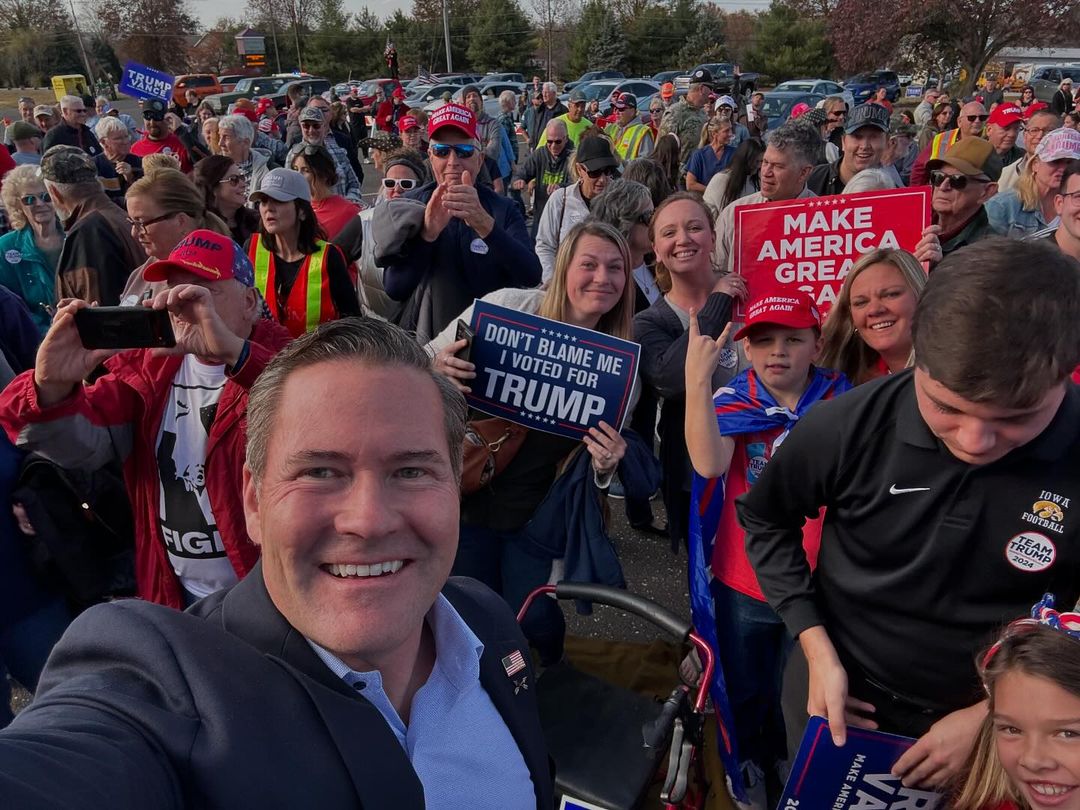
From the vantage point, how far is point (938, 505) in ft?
5.42

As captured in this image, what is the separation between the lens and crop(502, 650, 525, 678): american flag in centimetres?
146

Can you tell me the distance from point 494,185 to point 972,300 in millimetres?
7393

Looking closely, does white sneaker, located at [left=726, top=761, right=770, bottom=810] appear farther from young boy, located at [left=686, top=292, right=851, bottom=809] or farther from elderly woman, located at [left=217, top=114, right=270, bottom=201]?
elderly woman, located at [left=217, top=114, right=270, bottom=201]

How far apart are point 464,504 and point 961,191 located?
306 centimetres

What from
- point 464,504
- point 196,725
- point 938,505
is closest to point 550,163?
point 464,504

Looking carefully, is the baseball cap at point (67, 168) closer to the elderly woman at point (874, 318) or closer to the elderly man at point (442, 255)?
the elderly man at point (442, 255)

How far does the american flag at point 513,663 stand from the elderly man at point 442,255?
2.35m

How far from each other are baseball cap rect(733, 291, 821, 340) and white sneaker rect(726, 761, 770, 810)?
1.54 metres

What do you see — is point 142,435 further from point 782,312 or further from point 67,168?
point 67,168

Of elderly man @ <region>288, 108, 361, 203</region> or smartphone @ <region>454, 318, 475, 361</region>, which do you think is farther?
elderly man @ <region>288, 108, 361, 203</region>

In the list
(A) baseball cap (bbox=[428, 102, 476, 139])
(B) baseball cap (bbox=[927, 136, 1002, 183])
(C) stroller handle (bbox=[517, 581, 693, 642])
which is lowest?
(C) stroller handle (bbox=[517, 581, 693, 642])

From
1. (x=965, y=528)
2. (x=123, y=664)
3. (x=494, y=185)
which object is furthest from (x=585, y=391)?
(x=494, y=185)

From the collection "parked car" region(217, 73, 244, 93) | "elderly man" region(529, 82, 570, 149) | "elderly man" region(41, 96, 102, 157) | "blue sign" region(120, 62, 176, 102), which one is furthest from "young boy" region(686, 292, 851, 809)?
"parked car" region(217, 73, 244, 93)

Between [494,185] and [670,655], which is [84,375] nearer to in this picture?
[670,655]
